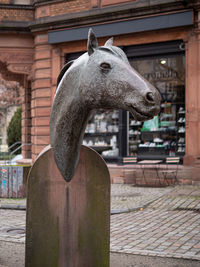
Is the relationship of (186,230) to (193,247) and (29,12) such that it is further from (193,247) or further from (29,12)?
(29,12)

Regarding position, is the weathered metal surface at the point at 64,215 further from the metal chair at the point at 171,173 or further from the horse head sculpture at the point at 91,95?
the metal chair at the point at 171,173

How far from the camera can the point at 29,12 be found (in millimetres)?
14523

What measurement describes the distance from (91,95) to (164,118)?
34.7 ft

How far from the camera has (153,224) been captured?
6.70 m

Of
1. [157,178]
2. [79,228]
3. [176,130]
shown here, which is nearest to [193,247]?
[79,228]

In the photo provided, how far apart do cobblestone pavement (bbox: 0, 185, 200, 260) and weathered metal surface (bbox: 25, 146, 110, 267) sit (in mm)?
1625

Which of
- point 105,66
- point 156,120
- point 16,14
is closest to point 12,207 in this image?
point 105,66

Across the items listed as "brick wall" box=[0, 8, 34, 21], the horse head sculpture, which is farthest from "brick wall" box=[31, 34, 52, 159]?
the horse head sculpture

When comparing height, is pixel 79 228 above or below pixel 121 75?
below

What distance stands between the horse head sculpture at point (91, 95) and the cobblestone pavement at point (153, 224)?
220cm

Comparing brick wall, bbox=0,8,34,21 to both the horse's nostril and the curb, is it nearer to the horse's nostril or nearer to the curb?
the curb

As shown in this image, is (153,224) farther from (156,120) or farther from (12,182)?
(156,120)

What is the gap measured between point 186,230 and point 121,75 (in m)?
4.20

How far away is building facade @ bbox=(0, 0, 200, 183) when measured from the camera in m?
11.7
